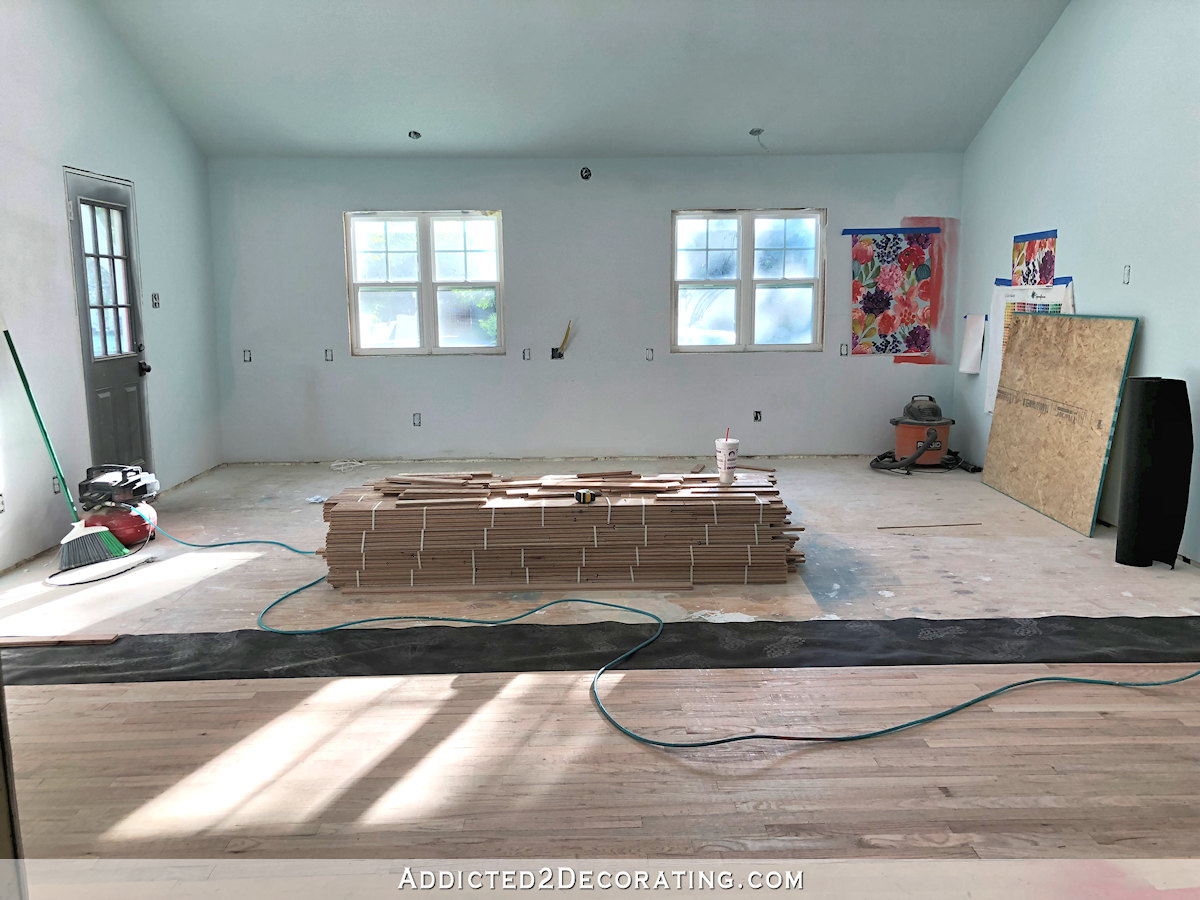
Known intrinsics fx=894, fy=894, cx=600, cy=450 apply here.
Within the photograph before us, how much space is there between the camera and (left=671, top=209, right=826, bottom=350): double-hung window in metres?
8.16

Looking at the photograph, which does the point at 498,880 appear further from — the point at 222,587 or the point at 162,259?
the point at 162,259

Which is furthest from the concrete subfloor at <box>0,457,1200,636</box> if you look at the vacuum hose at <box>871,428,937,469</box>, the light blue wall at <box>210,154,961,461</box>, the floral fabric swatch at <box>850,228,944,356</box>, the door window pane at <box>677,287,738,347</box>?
the door window pane at <box>677,287,738,347</box>

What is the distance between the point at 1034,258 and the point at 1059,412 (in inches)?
Result: 54.6

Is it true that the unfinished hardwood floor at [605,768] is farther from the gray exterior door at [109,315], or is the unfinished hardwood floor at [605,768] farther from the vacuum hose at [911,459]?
the vacuum hose at [911,459]

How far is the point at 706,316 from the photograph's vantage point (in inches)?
326

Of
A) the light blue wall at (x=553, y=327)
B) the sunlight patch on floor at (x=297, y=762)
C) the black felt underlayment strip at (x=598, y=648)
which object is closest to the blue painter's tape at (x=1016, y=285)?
the light blue wall at (x=553, y=327)

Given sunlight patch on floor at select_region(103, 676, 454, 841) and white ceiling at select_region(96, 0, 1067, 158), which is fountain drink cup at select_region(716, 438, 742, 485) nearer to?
sunlight patch on floor at select_region(103, 676, 454, 841)

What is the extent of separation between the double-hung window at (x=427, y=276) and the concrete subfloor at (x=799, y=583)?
2.30m

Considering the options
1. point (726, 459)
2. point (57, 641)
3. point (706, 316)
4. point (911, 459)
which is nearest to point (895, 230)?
point (706, 316)

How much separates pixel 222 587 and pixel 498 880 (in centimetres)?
297

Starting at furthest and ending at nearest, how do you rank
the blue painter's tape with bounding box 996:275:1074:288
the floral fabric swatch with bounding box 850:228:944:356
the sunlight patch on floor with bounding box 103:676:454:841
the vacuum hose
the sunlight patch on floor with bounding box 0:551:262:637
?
the floral fabric swatch with bounding box 850:228:944:356, the vacuum hose, the blue painter's tape with bounding box 996:275:1074:288, the sunlight patch on floor with bounding box 0:551:262:637, the sunlight patch on floor with bounding box 103:676:454:841

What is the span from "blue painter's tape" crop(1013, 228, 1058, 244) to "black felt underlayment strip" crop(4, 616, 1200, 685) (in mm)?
3421

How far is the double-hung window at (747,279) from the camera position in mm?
8164

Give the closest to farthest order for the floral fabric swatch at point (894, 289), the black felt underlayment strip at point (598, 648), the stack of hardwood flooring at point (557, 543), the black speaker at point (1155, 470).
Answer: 1. the black felt underlayment strip at point (598, 648)
2. the stack of hardwood flooring at point (557, 543)
3. the black speaker at point (1155, 470)
4. the floral fabric swatch at point (894, 289)
